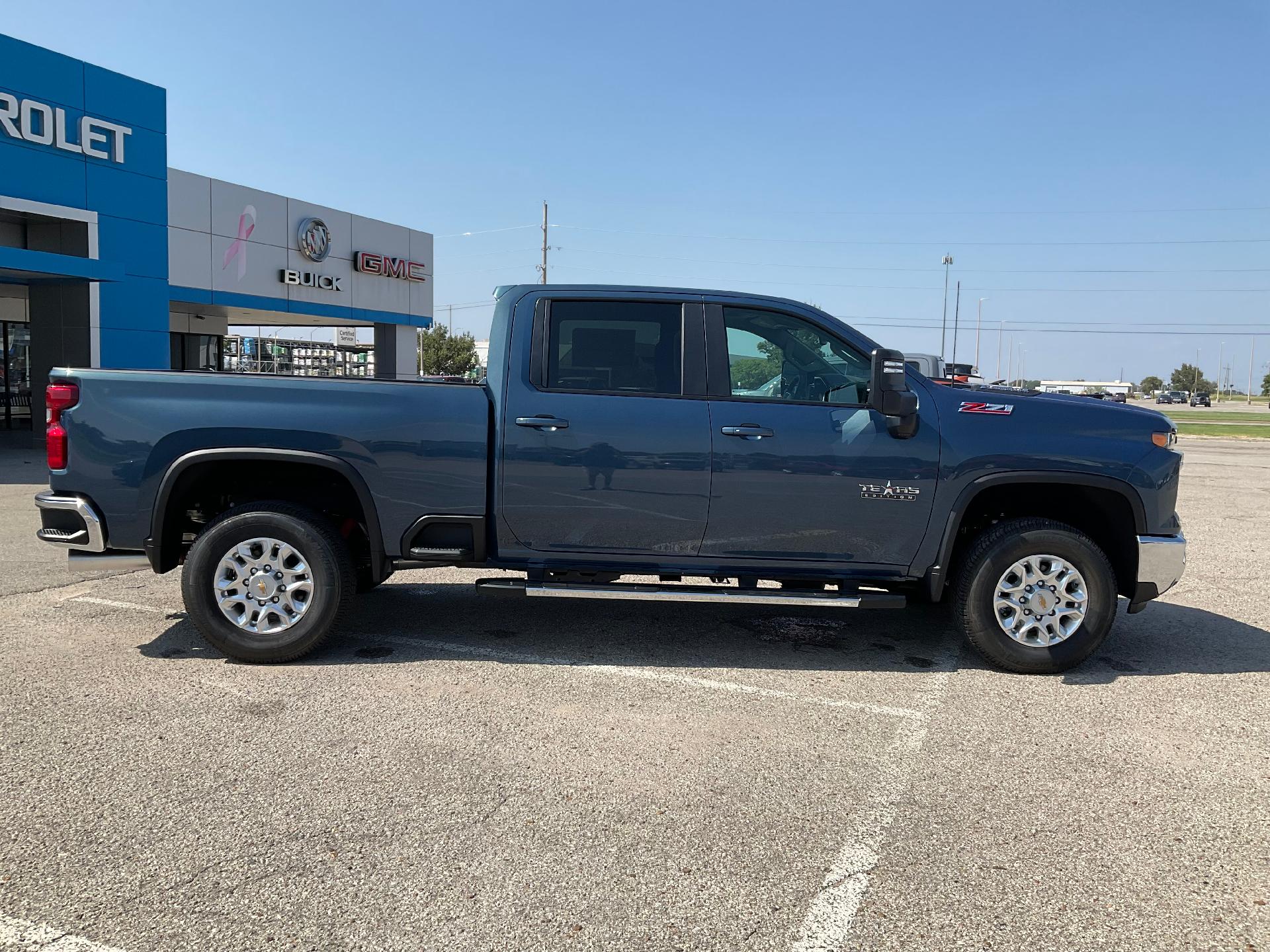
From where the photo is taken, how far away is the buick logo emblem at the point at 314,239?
26.1 m

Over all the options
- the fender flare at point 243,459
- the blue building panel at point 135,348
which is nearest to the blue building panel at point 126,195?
the blue building panel at point 135,348

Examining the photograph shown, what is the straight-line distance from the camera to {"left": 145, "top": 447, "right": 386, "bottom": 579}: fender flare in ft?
16.3

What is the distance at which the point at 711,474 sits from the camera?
5.06 m

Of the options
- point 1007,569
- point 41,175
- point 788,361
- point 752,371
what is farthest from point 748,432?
point 41,175

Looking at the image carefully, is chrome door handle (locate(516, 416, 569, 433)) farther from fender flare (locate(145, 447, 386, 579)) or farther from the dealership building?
the dealership building

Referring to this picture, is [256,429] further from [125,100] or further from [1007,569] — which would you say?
[125,100]

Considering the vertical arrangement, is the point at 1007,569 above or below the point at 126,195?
below

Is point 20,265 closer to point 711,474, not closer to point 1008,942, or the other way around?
point 711,474

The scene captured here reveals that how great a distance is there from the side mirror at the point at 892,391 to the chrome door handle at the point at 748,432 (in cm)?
58

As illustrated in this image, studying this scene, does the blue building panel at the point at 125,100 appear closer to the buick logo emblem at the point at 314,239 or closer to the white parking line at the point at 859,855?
the buick logo emblem at the point at 314,239

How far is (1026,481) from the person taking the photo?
16.9ft

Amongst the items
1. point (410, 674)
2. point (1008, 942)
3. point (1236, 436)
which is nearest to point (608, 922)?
point (1008, 942)

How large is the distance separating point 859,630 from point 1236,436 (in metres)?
34.3

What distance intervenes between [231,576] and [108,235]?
16.6 metres
